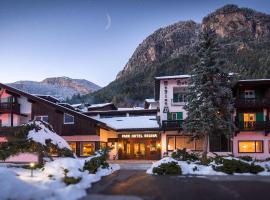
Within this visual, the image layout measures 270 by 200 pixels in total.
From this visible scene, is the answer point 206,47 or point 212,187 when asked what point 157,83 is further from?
point 212,187

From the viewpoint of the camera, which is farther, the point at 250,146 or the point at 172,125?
the point at 172,125

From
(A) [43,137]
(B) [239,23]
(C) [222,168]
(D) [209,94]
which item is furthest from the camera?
(B) [239,23]

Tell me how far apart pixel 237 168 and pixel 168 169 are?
17.7 feet

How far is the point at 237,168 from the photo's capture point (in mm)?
24781

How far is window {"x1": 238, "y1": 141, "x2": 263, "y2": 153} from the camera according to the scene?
38.5 metres

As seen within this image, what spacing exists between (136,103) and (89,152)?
63.8 meters

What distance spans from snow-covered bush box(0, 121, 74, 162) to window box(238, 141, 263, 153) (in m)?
25.0

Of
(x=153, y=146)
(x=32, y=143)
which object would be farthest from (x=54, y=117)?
(x=32, y=143)

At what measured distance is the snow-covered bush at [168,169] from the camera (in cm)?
2448

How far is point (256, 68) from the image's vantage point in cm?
9969

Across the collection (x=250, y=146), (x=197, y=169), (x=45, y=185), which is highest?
(x=45, y=185)

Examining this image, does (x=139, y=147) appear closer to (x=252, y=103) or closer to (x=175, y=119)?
(x=175, y=119)

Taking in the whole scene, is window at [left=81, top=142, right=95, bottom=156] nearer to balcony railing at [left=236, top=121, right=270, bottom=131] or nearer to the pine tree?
the pine tree

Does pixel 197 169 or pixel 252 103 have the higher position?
pixel 252 103
